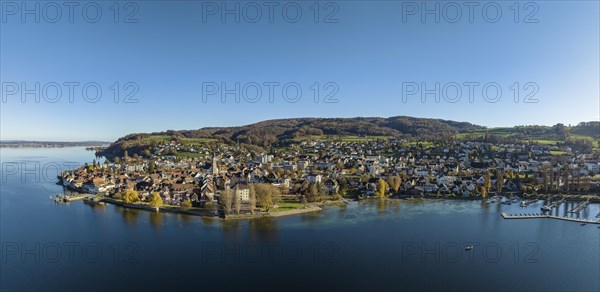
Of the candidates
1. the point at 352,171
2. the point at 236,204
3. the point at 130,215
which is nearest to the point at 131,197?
the point at 130,215

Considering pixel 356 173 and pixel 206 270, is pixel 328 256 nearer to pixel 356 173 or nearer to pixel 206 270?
pixel 206 270

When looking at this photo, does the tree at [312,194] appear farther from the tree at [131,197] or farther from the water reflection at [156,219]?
the tree at [131,197]

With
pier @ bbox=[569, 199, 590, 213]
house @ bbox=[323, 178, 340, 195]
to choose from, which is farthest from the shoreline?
house @ bbox=[323, 178, 340, 195]

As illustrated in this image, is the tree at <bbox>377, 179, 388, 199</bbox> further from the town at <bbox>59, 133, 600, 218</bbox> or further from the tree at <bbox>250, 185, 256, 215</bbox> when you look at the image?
the tree at <bbox>250, 185, 256, 215</bbox>

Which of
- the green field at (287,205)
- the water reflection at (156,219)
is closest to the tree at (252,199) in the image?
the green field at (287,205)

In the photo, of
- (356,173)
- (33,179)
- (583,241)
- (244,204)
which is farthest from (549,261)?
(33,179)
